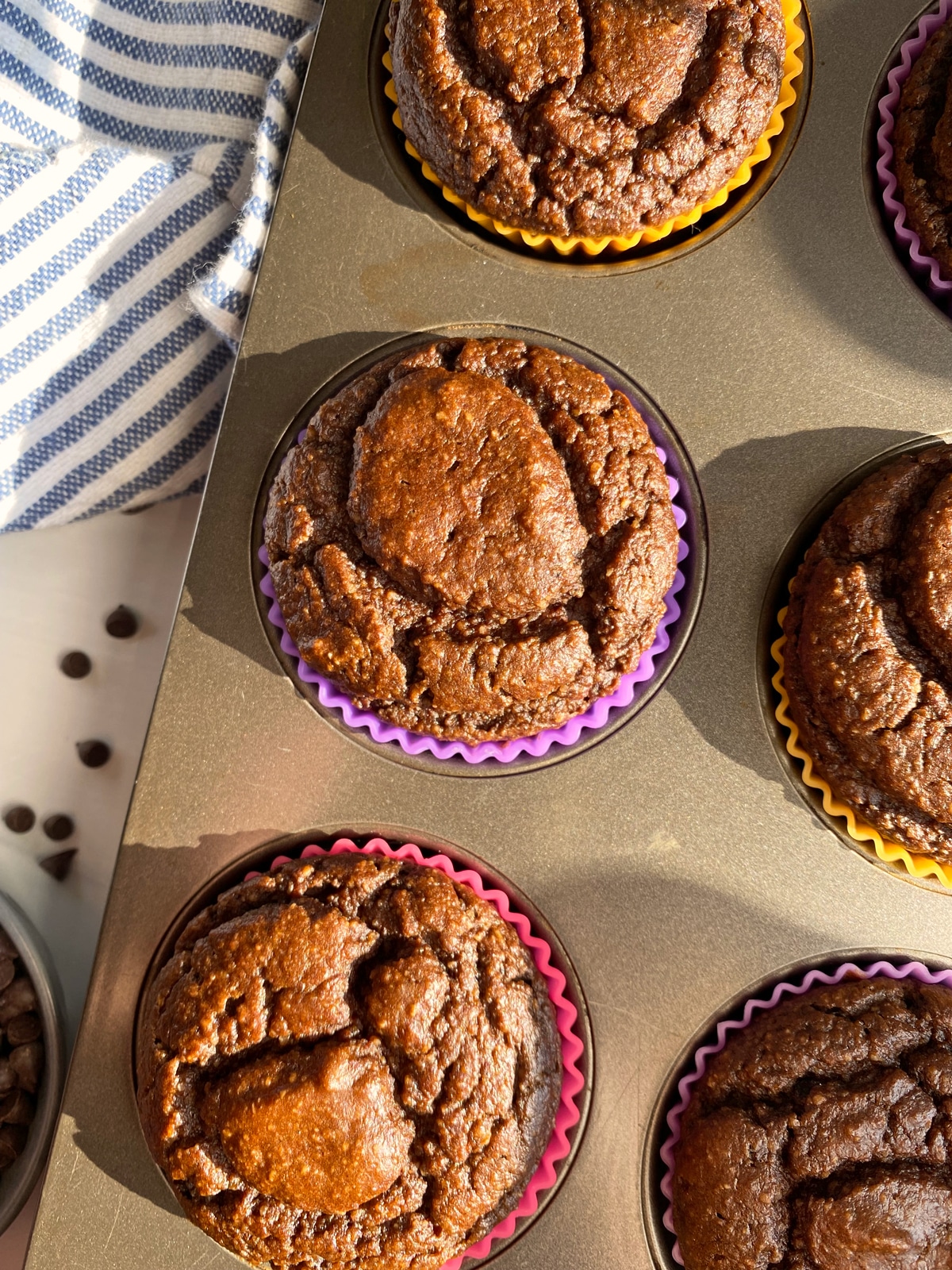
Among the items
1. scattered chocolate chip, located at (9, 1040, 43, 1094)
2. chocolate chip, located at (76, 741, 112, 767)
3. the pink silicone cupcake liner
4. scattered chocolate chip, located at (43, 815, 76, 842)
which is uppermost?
the pink silicone cupcake liner

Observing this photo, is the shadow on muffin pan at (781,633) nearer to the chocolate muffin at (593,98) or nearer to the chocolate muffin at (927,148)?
the chocolate muffin at (927,148)

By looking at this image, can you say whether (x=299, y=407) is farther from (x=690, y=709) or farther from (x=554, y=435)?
(x=690, y=709)

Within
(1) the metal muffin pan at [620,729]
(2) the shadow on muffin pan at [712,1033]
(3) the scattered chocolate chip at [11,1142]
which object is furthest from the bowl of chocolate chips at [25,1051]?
(2) the shadow on muffin pan at [712,1033]

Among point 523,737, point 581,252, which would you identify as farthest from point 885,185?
point 523,737

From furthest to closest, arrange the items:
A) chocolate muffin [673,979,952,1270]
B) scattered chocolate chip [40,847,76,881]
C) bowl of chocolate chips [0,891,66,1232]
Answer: scattered chocolate chip [40,847,76,881]
bowl of chocolate chips [0,891,66,1232]
chocolate muffin [673,979,952,1270]

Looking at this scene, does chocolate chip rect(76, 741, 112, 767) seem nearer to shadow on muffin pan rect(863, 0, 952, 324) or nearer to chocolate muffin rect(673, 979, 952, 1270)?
chocolate muffin rect(673, 979, 952, 1270)

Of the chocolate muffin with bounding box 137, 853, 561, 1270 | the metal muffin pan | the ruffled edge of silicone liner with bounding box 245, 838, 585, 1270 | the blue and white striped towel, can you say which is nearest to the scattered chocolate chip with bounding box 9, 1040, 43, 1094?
the metal muffin pan
